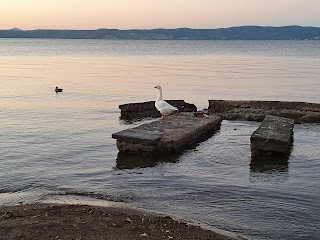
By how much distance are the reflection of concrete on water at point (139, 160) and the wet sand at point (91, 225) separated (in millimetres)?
4787

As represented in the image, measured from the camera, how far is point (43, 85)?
42375 mm

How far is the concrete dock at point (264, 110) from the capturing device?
82.9ft

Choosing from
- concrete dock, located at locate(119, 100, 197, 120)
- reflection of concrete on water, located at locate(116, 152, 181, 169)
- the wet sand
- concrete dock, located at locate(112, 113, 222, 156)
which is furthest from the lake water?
the wet sand

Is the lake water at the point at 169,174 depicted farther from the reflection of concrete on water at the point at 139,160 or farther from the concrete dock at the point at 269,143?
the concrete dock at the point at 269,143

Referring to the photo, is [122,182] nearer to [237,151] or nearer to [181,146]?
[181,146]

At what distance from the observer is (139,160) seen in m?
16.1

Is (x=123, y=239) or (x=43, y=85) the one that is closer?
(x=123, y=239)

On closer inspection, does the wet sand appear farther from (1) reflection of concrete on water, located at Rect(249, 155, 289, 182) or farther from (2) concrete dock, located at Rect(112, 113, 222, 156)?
(2) concrete dock, located at Rect(112, 113, 222, 156)

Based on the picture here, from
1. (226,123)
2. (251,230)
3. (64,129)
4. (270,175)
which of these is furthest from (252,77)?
(251,230)

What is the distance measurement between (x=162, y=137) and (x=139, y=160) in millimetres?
1442

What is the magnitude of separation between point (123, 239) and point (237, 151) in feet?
33.6

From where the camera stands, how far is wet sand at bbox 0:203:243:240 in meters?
8.71

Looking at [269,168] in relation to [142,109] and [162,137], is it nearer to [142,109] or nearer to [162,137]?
[162,137]

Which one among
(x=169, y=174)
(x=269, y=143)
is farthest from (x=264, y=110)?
(x=169, y=174)
